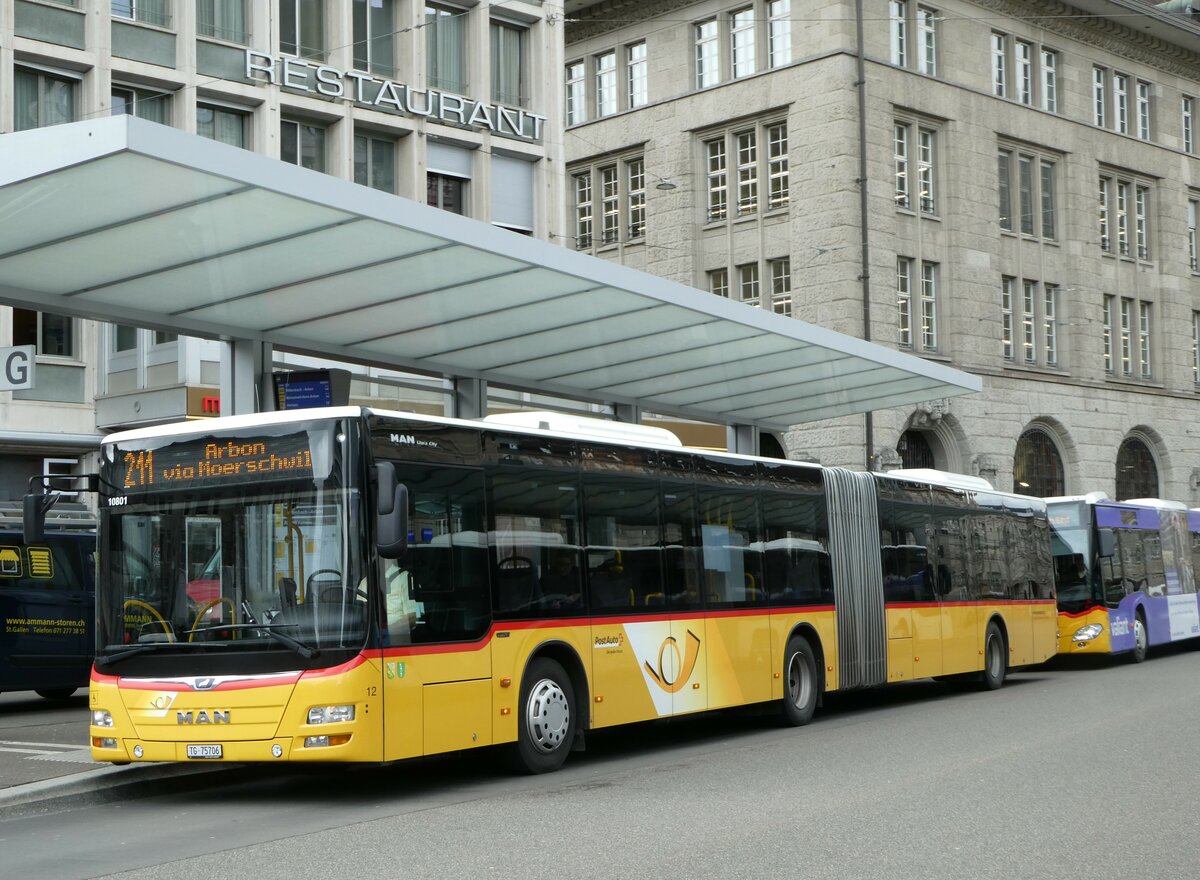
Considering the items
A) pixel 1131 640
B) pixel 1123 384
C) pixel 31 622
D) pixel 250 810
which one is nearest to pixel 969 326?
pixel 1123 384

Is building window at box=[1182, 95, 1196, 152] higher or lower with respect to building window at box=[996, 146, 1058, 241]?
higher

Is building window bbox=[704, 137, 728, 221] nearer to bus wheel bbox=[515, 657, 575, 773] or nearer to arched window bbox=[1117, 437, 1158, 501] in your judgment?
arched window bbox=[1117, 437, 1158, 501]

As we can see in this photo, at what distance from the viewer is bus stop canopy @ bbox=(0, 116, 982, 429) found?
11.4m

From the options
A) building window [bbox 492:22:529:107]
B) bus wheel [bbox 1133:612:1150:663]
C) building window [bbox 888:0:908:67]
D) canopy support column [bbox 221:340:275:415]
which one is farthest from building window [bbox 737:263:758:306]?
canopy support column [bbox 221:340:275:415]

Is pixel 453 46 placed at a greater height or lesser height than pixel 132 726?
greater

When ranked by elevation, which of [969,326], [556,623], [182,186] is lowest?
[556,623]

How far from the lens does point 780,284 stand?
4341cm

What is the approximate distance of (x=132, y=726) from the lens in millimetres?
11062

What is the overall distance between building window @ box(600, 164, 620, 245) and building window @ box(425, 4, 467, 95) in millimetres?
15688

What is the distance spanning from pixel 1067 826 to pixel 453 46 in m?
26.4

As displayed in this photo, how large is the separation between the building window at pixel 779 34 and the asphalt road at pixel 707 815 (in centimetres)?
3061

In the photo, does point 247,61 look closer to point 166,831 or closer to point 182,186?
point 182,186

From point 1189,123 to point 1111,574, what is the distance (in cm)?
3312

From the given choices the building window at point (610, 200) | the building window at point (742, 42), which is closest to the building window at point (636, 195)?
the building window at point (610, 200)
